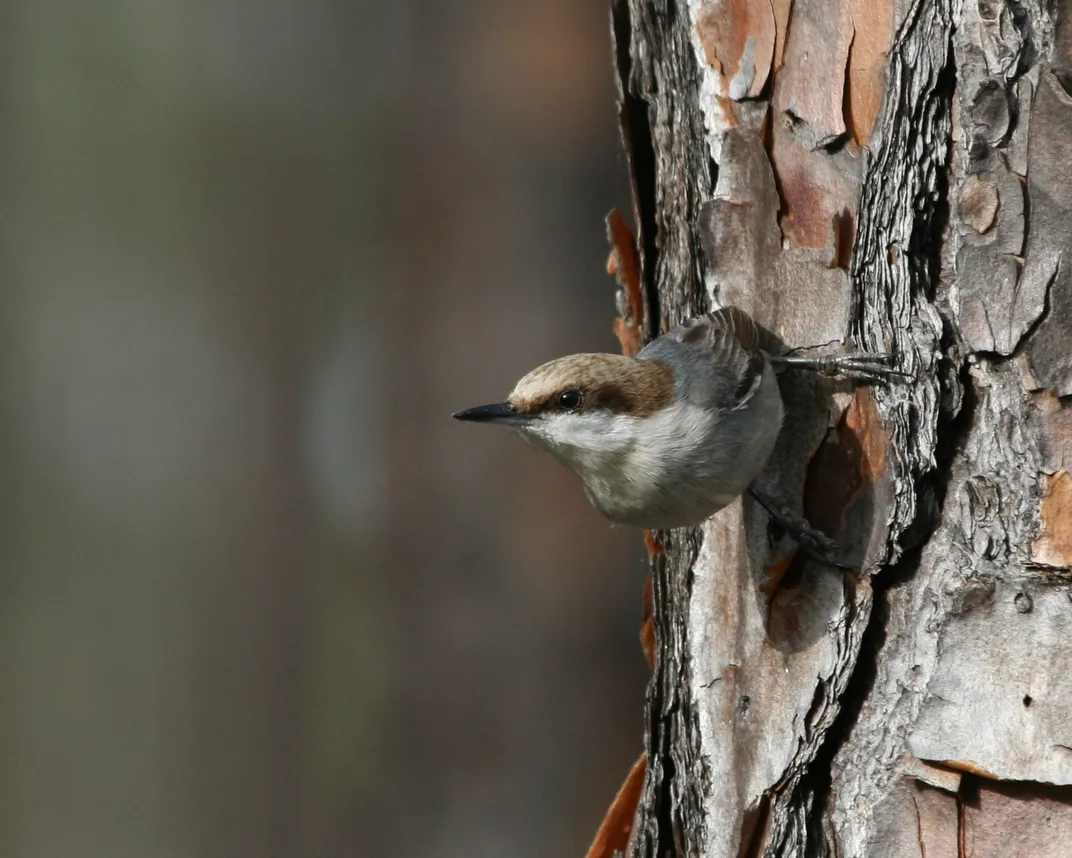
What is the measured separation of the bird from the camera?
2342mm

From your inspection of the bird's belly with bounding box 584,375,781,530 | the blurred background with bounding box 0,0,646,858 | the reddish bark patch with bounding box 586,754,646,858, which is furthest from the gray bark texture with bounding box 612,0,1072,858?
the blurred background with bounding box 0,0,646,858

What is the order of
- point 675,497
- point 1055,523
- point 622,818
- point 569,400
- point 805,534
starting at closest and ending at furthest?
point 1055,523 → point 805,534 → point 675,497 → point 569,400 → point 622,818

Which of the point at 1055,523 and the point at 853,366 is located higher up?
the point at 853,366

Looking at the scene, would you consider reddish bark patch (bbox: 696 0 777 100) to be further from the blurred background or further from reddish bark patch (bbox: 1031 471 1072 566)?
the blurred background

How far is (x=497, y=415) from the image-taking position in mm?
2416

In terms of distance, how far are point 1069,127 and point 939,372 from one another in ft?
1.53

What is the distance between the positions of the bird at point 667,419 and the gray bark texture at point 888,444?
99mm

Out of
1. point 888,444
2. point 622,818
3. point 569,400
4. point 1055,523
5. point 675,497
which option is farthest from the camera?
point 622,818

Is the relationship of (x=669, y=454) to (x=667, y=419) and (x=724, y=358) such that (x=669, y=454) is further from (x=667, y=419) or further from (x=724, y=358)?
(x=724, y=358)

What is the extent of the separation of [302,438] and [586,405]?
2187 millimetres

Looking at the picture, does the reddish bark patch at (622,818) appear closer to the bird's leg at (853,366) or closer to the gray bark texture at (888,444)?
the gray bark texture at (888,444)

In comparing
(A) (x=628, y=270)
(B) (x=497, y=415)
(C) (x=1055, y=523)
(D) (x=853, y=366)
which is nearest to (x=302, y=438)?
(A) (x=628, y=270)

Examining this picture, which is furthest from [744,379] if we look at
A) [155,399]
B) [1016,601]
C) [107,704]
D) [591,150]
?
[107,704]

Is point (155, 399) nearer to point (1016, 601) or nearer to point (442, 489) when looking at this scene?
point (442, 489)
